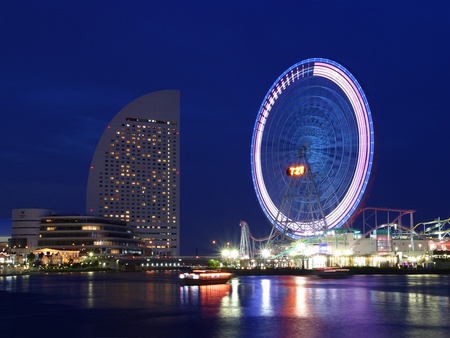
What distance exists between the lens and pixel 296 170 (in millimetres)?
93750

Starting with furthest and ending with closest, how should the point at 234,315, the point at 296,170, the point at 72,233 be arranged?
the point at 72,233, the point at 296,170, the point at 234,315

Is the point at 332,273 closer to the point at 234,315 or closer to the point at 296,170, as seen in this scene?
the point at 296,170

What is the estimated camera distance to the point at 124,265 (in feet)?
621

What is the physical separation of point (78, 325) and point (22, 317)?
22.6 feet

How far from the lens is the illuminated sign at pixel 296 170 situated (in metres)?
92.8

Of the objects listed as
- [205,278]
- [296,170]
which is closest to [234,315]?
[205,278]

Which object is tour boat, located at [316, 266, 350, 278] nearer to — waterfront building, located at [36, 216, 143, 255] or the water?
the water

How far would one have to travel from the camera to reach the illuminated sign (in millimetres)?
92812

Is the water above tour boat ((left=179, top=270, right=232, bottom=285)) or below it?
below

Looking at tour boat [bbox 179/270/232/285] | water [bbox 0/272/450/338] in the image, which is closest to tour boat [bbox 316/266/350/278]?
tour boat [bbox 179/270/232/285]

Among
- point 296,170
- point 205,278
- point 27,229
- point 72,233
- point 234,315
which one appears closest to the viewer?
point 234,315

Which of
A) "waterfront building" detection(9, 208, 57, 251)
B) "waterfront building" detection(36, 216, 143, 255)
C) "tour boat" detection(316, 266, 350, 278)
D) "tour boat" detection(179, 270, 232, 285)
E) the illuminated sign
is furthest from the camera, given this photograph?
"waterfront building" detection(9, 208, 57, 251)

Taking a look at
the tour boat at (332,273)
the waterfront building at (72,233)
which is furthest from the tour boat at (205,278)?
the waterfront building at (72,233)

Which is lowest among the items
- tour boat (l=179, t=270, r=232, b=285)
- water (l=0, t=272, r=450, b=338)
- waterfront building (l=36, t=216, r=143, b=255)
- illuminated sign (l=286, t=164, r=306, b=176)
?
water (l=0, t=272, r=450, b=338)
